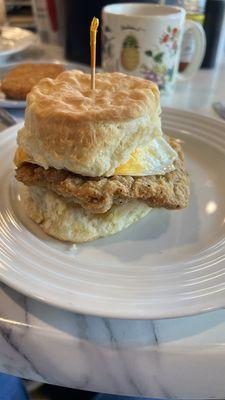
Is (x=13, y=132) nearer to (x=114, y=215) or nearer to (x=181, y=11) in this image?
(x=114, y=215)

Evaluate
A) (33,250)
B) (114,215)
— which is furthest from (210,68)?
(33,250)

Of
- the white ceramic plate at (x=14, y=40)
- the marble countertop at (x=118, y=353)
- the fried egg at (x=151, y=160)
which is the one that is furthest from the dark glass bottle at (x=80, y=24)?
the marble countertop at (x=118, y=353)

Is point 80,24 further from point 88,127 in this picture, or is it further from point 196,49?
point 88,127

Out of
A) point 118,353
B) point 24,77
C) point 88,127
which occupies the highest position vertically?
point 88,127

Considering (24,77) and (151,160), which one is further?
(24,77)

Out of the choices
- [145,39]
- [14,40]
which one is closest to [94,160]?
[145,39]

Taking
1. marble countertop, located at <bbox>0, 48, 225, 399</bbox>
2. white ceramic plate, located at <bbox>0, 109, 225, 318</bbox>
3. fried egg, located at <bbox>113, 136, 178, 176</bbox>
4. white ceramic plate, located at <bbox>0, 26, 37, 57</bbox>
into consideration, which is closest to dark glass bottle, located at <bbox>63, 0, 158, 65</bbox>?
white ceramic plate, located at <bbox>0, 26, 37, 57</bbox>

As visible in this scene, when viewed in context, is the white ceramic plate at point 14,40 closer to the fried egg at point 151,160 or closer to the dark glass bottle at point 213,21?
the dark glass bottle at point 213,21
